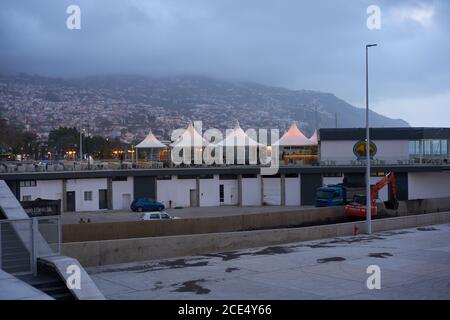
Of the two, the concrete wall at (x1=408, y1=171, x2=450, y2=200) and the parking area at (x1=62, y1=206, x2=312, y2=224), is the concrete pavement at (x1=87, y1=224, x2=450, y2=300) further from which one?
the concrete wall at (x1=408, y1=171, x2=450, y2=200)

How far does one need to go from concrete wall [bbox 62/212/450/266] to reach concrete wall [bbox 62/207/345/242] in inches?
109

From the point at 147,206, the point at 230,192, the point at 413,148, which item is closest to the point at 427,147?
the point at 413,148

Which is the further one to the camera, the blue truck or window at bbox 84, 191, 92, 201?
window at bbox 84, 191, 92, 201

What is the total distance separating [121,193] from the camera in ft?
151

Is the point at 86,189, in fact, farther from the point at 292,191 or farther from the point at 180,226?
the point at 180,226

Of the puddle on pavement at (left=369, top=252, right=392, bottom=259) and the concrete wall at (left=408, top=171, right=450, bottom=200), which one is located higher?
the concrete wall at (left=408, top=171, right=450, bottom=200)

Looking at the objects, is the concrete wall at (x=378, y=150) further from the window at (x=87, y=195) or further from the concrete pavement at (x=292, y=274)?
the concrete pavement at (x=292, y=274)

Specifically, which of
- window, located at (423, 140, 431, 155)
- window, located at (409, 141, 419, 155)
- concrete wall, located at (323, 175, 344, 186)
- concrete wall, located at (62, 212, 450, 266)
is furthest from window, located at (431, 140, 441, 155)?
concrete wall, located at (62, 212, 450, 266)

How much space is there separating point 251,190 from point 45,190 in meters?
18.3

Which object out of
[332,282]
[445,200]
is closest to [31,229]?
[332,282]

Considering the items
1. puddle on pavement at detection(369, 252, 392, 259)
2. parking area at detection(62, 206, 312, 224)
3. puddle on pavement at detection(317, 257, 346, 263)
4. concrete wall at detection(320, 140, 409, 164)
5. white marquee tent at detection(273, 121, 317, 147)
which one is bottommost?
parking area at detection(62, 206, 312, 224)

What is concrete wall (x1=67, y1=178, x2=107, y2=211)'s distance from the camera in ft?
143

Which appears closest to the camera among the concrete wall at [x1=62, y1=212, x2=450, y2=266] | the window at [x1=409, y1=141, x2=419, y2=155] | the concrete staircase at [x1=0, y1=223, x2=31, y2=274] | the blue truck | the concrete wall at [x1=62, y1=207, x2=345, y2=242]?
the concrete staircase at [x1=0, y1=223, x2=31, y2=274]

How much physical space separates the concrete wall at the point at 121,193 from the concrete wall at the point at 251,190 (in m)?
A: 10.4
